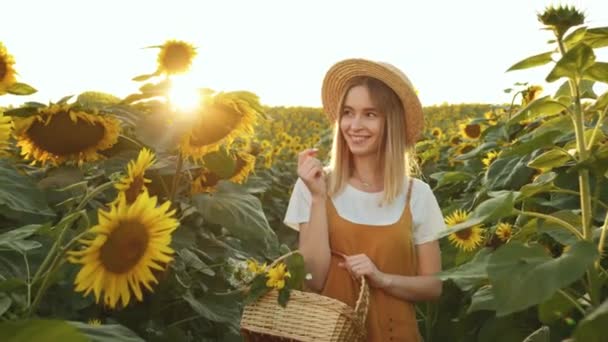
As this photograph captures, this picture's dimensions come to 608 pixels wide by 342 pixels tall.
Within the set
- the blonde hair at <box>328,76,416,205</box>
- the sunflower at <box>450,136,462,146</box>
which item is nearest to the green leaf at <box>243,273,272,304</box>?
the blonde hair at <box>328,76,416,205</box>

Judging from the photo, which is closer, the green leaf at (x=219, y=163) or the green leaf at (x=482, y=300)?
the green leaf at (x=482, y=300)

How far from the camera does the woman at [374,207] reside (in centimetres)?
308

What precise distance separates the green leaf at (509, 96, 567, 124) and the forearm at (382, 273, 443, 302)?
34.1 inches

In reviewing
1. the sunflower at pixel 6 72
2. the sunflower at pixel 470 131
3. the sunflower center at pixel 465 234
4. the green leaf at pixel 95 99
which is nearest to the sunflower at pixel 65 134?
the green leaf at pixel 95 99

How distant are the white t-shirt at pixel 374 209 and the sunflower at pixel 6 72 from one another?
1155 millimetres

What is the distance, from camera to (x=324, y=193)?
124 inches

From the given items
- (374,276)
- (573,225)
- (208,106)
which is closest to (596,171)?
(573,225)

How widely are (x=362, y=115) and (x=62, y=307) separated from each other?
1.23 metres

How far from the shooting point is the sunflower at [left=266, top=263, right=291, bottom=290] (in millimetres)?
2604

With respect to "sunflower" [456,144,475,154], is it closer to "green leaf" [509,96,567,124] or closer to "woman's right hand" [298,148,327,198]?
"woman's right hand" [298,148,327,198]

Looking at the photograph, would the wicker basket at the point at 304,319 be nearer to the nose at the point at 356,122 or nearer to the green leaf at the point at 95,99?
the nose at the point at 356,122

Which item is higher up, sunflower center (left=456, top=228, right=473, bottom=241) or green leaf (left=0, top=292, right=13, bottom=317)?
green leaf (left=0, top=292, right=13, bottom=317)

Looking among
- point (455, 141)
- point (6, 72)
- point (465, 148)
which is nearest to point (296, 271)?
point (6, 72)

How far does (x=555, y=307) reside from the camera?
7.38ft
